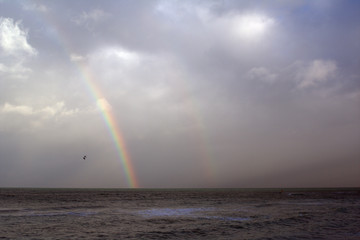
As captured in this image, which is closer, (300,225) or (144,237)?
(144,237)

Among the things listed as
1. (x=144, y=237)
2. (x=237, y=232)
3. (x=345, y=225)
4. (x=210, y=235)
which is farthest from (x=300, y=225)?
(x=144, y=237)

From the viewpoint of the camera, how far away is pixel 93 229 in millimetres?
27359

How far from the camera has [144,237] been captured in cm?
2331

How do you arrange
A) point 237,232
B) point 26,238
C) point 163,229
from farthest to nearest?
point 163,229
point 237,232
point 26,238

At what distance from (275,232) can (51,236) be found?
57.9ft

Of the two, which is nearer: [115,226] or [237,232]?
[237,232]

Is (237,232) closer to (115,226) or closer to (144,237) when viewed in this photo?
(144,237)

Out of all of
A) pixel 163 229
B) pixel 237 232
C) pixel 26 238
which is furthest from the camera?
pixel 163 229

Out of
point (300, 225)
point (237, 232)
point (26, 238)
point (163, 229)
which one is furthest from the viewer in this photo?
point (300, 225)

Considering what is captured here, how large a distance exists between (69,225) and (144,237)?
1038cm

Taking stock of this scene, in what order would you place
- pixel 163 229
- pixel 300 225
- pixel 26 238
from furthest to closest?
pixel 300 225 < pixel 163 229 < pixel 26 238

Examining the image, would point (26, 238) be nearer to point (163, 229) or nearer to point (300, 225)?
point (163, 229)

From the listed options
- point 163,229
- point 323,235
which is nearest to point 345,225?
point 323,235

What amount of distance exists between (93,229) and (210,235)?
10576mm
